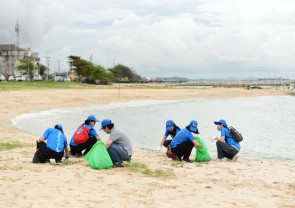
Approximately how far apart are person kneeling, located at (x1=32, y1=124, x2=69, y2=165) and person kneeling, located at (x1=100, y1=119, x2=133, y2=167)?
1115 millimetres

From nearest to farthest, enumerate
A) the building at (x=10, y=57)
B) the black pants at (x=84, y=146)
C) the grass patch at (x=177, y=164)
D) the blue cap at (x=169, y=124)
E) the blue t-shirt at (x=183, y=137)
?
1. the grass patch at (x=177, y=164)
2. the blue t-shirt at (x=183, y=137)
3. the black pants at (x=84, y=146)
4. the blue cap at (x=169, y=124)
5. the building at (x=10, y=57)

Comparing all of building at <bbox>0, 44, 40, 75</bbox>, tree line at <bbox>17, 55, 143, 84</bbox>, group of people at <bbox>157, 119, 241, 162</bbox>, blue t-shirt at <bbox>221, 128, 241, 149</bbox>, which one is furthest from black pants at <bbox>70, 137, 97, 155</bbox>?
building at <bbox>0, 44, 40, 75</bbox>

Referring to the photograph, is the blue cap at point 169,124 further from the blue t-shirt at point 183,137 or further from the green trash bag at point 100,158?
the green trash bag at point 100,158

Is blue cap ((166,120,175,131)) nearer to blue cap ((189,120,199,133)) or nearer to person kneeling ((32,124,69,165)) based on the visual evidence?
blue cap ((189,120,199,133))

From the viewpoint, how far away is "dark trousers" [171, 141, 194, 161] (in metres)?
11.6

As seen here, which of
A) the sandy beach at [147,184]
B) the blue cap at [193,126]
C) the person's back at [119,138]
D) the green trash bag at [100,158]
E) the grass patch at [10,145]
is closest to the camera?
the sandy beach at [147,184]

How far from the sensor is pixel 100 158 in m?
10.1

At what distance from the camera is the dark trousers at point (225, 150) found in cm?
1220

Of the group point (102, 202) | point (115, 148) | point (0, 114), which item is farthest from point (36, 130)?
point (102, 202)

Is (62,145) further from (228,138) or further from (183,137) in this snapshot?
(228,138)

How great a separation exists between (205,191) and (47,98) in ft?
116

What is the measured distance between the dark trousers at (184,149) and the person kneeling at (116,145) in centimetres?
174

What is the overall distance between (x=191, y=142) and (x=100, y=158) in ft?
8.87

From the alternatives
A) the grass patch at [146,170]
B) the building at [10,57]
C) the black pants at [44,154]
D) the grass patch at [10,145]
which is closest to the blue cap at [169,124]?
the grass patch at [146,170]
